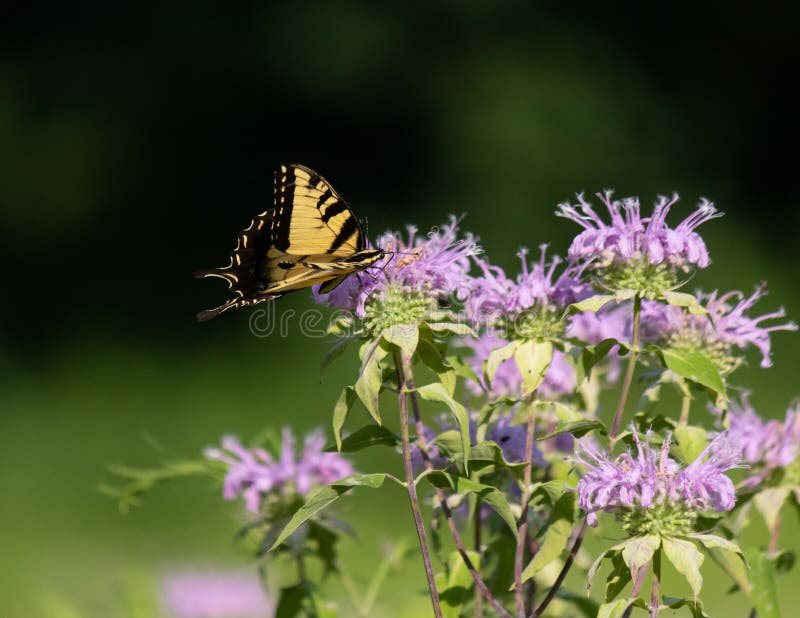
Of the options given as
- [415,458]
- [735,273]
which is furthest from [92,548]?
[735,273]

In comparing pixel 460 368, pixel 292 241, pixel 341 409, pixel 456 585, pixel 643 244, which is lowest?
pixel 456 585

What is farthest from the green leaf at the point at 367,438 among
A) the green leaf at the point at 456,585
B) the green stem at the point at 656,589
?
the green stem at the point at 656,589

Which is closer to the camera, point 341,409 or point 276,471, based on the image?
point 341,409

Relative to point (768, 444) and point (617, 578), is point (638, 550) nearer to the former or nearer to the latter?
point (617, 578)

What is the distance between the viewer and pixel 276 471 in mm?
2027

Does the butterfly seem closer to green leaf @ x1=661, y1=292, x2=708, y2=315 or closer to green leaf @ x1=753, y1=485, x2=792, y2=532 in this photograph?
green leaf @ x1=661, y1=292, x2=708, y2=315

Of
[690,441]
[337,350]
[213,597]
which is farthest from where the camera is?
[213,597]

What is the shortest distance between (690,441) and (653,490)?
0.56 ft

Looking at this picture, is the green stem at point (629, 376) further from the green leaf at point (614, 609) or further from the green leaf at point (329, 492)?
A: the green leaf at point (329, 492)

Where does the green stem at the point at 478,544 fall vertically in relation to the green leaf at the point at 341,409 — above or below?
below

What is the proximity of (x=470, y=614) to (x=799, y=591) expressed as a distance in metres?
2.84

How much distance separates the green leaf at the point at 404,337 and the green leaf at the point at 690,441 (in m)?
0.43

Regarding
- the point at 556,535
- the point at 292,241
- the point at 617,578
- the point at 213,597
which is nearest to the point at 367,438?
the point at 556,535

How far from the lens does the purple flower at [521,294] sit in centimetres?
166
